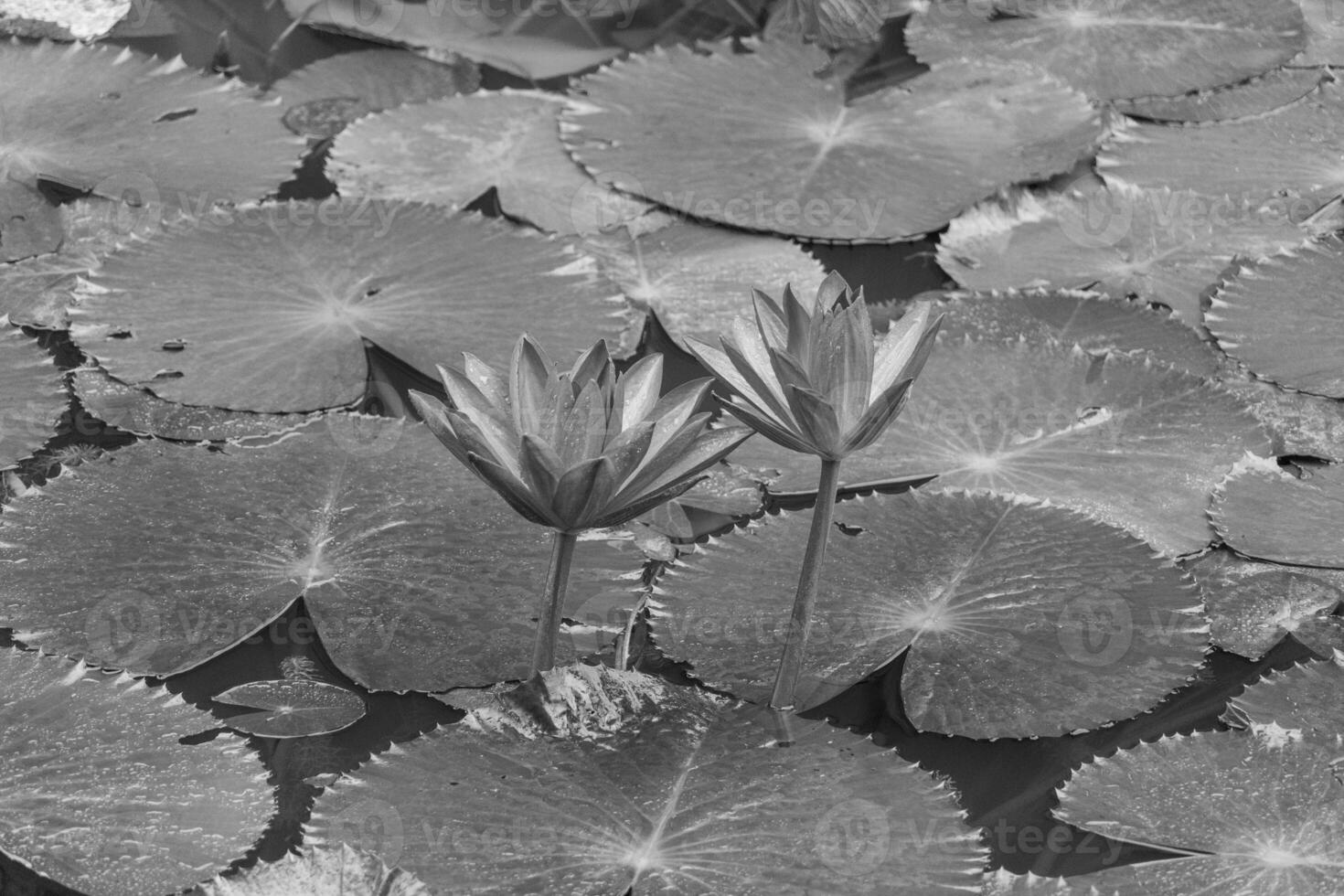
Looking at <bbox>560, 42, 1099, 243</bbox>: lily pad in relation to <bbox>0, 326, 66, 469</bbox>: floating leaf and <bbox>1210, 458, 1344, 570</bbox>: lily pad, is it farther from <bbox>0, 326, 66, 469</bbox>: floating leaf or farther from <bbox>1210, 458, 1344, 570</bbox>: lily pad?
<bbox>0, 326, 66, 469</bbox>: floating leaf

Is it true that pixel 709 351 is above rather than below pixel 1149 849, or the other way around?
above

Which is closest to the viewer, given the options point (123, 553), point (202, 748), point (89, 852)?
point (89, 852)

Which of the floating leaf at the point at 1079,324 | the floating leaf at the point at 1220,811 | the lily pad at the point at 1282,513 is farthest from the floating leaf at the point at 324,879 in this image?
the floating leaf at the point at 1079,324

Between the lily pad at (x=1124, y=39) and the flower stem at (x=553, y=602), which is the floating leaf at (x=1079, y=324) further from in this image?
the flower stem at (x=553, y=602)

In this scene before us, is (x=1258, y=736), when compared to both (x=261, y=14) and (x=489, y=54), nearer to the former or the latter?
(x=489, y=54)

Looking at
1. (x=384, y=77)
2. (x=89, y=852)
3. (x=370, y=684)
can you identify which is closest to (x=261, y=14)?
(x=384, y=77)

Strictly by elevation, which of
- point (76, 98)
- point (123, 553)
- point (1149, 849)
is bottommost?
point (1149, 849)

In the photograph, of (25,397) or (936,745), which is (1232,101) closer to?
(936,745)

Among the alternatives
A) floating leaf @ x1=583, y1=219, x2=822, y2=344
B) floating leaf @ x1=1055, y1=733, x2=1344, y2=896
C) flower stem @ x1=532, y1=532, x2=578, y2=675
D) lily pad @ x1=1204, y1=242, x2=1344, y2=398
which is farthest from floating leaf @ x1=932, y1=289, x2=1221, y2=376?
flower stem @ x1=532, y1=532, x2=578, y2=675

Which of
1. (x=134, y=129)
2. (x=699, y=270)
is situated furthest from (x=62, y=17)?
(x=699, y=270)

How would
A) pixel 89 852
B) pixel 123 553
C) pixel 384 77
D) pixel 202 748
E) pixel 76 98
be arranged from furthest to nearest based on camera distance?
pixel 384 77, pixel 76 98, pixel 123 553, pixel 202 748, pixel 89 852
